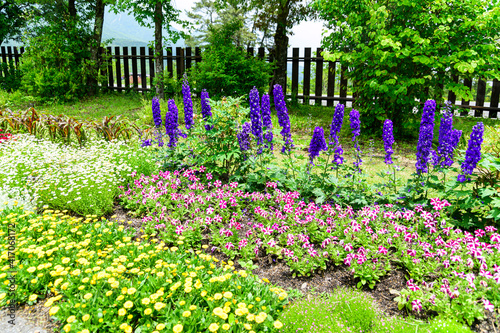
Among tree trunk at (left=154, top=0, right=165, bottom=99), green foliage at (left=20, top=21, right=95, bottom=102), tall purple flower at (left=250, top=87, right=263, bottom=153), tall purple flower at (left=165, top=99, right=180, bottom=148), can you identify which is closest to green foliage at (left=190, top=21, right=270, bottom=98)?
tree trunk at (left=154, top=0, right=165, bottom=99)

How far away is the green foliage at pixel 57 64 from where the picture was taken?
42.3 feet

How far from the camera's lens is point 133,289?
247 cm

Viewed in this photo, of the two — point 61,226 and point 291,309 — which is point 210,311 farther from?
point 61,226

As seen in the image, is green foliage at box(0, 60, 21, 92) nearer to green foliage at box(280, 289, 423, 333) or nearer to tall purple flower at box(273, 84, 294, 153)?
tall purple flower at box(273, 84, 294, 153)

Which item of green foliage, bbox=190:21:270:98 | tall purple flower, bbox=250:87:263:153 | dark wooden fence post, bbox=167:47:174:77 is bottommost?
tall purple flower, bbox=250:87:263:153

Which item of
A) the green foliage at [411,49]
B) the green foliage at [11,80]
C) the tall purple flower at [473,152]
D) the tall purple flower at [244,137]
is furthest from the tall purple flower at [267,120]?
the green foliage at [11,80]

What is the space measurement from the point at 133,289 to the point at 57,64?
13756mm

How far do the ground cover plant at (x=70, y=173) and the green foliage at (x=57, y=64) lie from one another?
26.2 ft

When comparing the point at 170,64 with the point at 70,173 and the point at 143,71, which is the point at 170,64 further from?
the point at 70,173

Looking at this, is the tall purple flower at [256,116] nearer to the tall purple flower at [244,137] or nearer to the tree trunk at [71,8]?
the tall purple flower at [244,137]

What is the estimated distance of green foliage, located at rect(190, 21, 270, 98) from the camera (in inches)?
388

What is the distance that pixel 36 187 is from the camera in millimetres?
4578

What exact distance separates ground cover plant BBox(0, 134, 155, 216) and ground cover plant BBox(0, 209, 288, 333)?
3.06ft

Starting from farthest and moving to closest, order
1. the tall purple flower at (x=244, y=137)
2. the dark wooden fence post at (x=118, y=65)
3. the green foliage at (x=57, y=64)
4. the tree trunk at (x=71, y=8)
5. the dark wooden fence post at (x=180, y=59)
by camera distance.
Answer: the dark wooden fence post at (x=118, y=65) → the tree trunk at (x=71, y=8) → the dark wooden fence post at (x=180, y=59) → the green foliage at (x=57, y=64) → the tall purple flower at (x=244, y=137)
